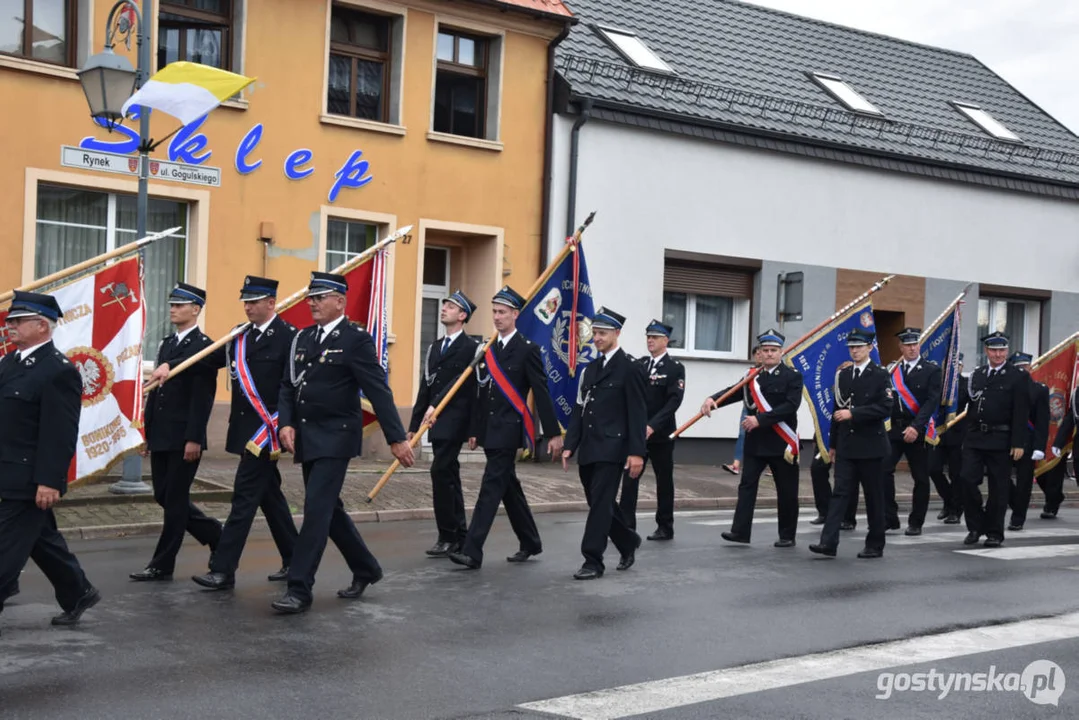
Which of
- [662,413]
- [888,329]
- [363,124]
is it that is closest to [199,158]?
[363,124]

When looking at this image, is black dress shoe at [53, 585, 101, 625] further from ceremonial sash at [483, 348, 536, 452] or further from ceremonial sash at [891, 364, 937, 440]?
Answer: ceremonial sash at [891, 364, 937, 440]

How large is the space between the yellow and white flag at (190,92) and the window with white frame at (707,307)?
11043 millimetres

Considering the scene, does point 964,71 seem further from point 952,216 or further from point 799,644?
point 799,644

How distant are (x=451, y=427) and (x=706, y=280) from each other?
37.5 feet

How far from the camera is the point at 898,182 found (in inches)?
923

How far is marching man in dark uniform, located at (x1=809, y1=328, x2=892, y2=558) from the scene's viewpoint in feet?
37.8

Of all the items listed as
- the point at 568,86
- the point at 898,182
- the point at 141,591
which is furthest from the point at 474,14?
the point at 141,591

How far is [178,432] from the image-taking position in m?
9.05

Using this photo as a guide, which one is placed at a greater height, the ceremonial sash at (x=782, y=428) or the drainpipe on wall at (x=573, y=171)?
the drainpipe on wall at (x=573, y=171)

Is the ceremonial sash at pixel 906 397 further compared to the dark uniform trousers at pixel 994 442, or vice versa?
the ceremonial sash at pixel 906 397

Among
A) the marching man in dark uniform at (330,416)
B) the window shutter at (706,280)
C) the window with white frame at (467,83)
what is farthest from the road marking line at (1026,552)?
the window with white frame at (467,83)

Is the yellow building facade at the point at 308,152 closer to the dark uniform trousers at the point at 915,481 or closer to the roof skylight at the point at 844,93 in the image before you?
the roof skylight at the point at 844,93

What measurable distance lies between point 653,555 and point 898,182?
46.4ft

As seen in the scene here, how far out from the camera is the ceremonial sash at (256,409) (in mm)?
8781
